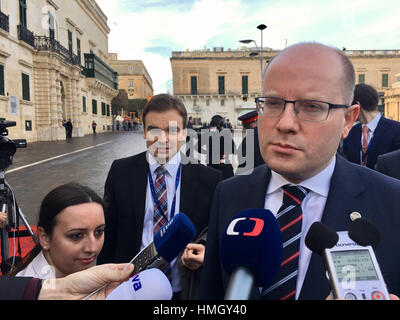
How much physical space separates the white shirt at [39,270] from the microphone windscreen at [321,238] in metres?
1.26

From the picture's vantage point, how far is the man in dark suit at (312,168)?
111cm

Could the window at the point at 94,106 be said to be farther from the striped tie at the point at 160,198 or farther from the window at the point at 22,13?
the striped tie at the point at 160,198

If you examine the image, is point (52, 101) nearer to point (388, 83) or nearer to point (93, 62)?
point (93, 62)

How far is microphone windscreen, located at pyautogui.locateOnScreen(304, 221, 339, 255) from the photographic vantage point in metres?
0.75

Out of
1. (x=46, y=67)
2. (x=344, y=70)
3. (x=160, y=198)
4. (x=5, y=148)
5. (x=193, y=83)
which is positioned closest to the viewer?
(x=344, y=70)

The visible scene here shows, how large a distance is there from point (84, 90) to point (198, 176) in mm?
32706

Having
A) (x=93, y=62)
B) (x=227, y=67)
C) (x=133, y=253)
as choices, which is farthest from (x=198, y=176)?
(x=227, y=67)

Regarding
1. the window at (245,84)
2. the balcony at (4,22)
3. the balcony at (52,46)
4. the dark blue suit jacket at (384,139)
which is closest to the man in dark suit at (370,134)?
the dark blue suit jacket at (384,139)

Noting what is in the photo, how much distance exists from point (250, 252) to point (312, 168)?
21.5 inches

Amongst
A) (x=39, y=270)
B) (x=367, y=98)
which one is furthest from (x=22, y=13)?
(x=39, y=270)

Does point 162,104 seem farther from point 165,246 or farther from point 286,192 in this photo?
point 165,246

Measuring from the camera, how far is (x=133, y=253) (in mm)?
2146

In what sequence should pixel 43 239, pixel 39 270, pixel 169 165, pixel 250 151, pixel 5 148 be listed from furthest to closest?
pixel 250 151
pixel 5 148
pixel 169 165
pixel 43 239
pixel 39 270

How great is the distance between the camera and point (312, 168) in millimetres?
1182
